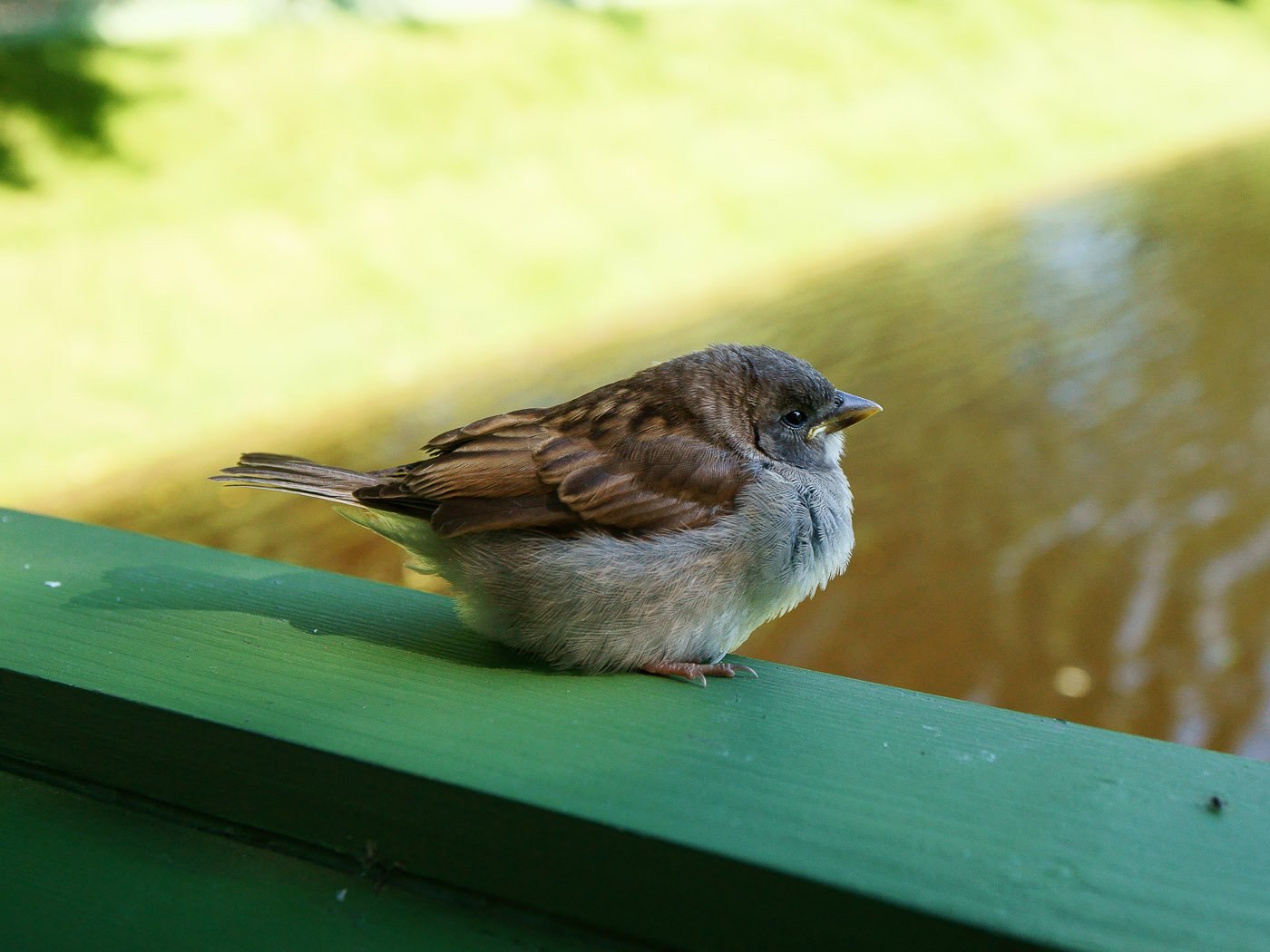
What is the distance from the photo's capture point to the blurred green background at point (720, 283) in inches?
263

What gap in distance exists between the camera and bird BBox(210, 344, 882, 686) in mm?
2166

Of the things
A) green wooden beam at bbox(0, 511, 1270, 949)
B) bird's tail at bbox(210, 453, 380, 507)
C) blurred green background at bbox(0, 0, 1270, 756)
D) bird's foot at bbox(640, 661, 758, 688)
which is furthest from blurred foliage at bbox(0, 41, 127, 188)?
green wooden beam at bbox(0, 511, 1270, 949)

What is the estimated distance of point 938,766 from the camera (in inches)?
59.3

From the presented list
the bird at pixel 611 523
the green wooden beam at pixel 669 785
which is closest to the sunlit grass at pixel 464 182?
the bird at pixel 611 523

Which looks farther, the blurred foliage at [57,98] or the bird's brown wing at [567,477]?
the blurred foliage at [57,98]

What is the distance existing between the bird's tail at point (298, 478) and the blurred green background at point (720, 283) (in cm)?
400

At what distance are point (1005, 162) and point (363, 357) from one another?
1061cm

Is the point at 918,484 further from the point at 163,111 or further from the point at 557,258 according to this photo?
the point at 163,111

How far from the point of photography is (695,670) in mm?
2150

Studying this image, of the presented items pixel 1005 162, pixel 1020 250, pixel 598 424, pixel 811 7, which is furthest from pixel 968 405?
pixel 811 7

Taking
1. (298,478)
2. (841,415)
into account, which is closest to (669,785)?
(298,478)

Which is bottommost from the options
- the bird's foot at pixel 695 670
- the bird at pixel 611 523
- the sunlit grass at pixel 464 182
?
the sunlit grass at pixel 464 182

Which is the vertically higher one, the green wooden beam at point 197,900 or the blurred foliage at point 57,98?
the green wooden beam at point 197,900

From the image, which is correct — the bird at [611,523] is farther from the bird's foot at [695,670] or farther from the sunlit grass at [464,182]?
the sunlit grass at [464,182]
